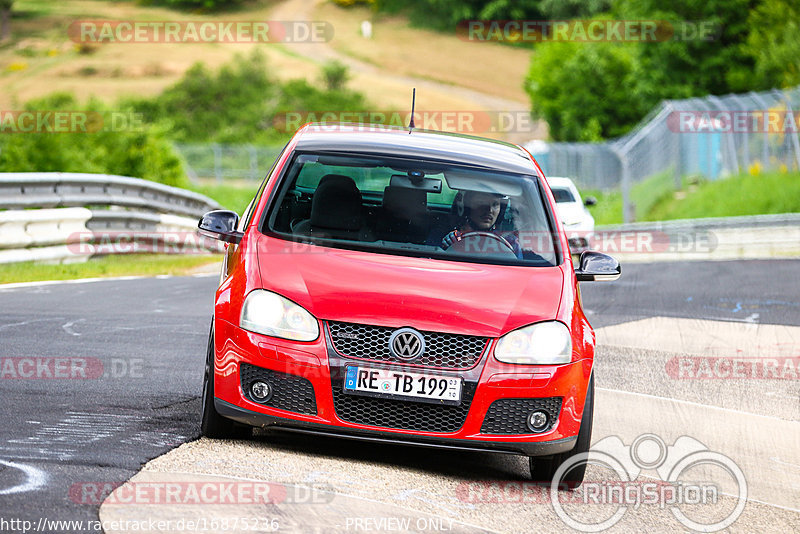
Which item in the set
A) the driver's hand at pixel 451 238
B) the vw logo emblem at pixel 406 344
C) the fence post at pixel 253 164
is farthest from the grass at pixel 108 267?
the fence post at pixel 253 164

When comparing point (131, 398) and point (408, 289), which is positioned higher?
point (408, 289)

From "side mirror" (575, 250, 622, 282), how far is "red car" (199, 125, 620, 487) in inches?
12.9

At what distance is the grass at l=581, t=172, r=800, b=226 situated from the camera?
2870cm

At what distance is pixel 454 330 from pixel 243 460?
3.82 ft

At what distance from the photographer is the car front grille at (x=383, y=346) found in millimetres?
5887

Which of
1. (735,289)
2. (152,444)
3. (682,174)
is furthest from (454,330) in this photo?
(682,174)

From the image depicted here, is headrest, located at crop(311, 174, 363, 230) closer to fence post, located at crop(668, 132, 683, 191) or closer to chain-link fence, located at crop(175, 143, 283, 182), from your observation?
fence post, located at crop(668, 132, 683, 191)

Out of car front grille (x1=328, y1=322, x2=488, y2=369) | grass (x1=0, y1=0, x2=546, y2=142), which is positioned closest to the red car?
car front grille (x1=328, y1=322, x2=488, y2=369)

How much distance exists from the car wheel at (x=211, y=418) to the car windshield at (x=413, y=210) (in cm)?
84

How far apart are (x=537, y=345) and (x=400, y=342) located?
2.25ft

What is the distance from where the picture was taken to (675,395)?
9.23m

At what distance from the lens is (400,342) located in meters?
5.88

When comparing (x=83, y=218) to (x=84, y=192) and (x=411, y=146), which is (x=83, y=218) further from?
(x=411, y=146)

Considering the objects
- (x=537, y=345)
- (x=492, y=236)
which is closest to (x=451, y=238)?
(x=492, y=236)
